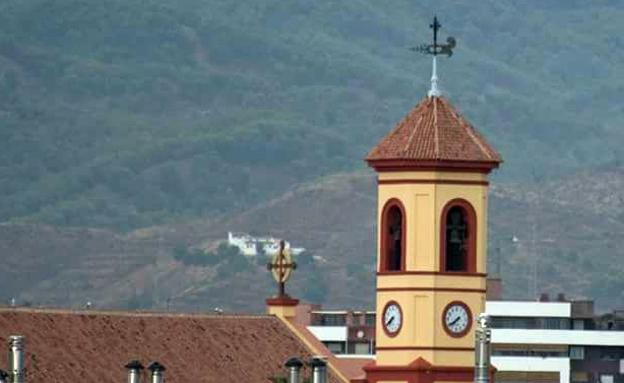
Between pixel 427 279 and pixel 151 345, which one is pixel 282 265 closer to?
pixel 151 345

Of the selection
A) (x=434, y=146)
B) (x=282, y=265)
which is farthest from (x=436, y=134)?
(x=282, y=265)

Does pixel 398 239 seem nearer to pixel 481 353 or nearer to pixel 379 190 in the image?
pixel 379 190

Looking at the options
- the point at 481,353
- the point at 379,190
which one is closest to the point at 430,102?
the point at 379,190

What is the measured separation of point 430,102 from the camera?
94.8m

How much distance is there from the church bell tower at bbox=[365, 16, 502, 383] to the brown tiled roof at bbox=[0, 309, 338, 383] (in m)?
5.17

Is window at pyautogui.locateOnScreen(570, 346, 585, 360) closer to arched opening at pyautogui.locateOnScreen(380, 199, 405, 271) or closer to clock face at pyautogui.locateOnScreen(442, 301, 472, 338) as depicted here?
arched opening at pyautogui.locateOnScreen(380, 199, 405, 271)

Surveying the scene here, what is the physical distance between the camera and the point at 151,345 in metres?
95.4

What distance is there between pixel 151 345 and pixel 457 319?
313 inches

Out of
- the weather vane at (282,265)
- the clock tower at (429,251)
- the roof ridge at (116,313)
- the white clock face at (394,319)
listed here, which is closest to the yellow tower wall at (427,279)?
the clock tower at (429,251)

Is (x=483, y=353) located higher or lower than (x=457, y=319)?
lower

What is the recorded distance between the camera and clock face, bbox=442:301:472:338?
299ft

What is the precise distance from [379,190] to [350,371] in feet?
31.9

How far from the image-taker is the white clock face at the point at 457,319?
91.2 metres

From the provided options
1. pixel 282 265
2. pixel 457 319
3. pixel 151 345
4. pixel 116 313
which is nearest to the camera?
pixel 457 319
